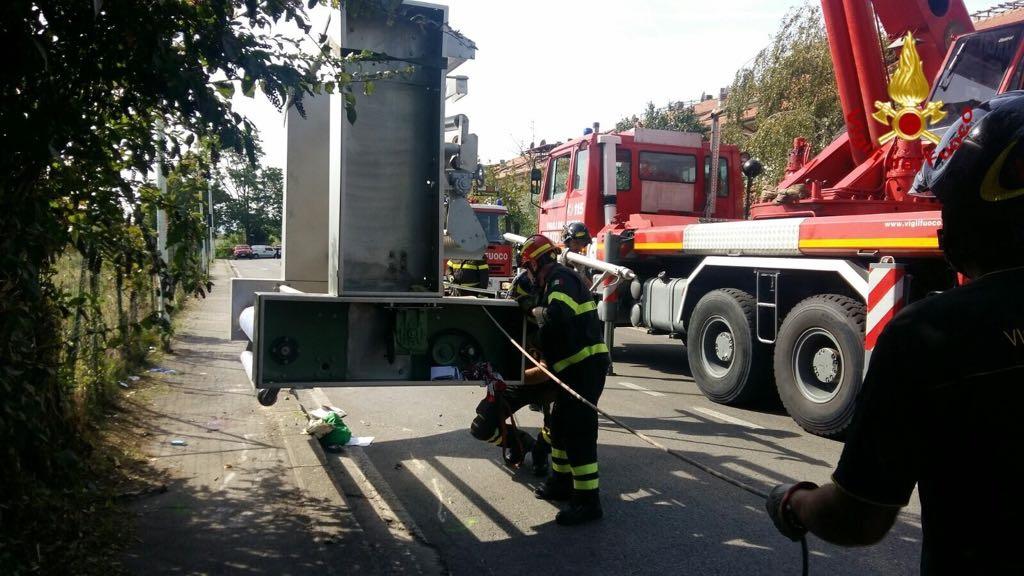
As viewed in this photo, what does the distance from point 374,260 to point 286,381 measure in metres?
0.86

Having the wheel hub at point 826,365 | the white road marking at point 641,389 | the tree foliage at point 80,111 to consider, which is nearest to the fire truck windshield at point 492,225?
the white road marking at point 641,389

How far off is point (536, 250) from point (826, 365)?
3.14 m

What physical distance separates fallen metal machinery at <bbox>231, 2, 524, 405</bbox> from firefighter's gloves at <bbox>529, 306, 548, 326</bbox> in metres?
0.16

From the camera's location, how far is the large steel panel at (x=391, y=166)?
15.0 ft

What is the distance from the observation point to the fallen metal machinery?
14.8 ft

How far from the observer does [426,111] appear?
4746 millimetres

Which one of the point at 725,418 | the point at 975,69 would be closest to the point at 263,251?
the point at 725,418

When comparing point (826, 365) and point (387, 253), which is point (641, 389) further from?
point (387, 253)

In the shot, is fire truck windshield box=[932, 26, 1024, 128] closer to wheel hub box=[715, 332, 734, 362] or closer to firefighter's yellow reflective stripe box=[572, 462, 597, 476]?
wheel hub box=[715, 332, 734, 362]

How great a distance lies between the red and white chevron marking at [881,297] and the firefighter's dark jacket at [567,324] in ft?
8.45

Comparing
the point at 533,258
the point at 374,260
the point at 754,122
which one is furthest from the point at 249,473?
the point at 754,122

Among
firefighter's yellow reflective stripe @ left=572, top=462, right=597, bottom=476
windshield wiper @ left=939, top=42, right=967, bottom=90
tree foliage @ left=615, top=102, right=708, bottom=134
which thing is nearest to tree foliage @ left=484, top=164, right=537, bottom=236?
tree foliage @ left=615, top=102, right=708, bottom=134

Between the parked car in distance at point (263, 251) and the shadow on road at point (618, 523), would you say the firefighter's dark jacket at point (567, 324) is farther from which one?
the parked car in distance at point (263, 251)

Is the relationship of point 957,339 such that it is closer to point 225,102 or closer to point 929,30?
point 225,102
